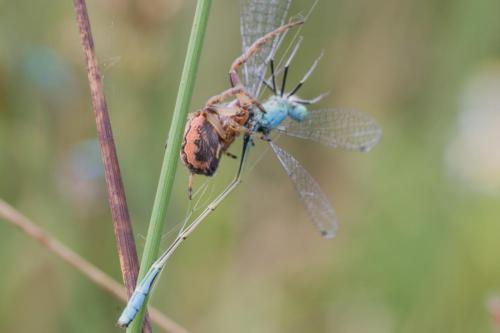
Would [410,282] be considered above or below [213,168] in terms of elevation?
below

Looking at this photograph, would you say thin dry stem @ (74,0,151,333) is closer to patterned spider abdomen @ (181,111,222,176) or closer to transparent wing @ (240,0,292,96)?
patterned spider abdomen @ (181,111,222,176)

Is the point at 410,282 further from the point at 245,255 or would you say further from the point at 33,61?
the point at 33,61

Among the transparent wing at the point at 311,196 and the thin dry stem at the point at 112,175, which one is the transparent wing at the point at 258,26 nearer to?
the transparent wing at the point at 311,196

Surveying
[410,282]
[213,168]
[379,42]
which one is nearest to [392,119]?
[379,42]

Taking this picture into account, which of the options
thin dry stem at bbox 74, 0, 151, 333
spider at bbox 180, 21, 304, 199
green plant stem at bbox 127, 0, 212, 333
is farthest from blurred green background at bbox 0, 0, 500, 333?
green plant stem at bbox 127, 0, 212, 333

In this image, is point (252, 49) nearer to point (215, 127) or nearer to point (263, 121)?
point (215, 127)

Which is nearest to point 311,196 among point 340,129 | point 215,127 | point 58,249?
point 340,129

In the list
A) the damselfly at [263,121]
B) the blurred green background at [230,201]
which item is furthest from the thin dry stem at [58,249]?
the blurred green background at [230,201]
